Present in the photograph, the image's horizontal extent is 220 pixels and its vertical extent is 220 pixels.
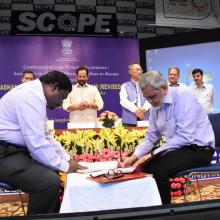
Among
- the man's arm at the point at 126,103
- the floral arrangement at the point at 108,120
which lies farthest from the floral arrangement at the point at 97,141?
the man's arm at the point at 126,103

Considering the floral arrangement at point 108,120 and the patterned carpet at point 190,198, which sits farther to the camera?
the floral arrangement at point 108,120

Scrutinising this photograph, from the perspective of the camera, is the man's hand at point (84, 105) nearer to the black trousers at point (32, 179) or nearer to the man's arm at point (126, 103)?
the man's arm at point (126, 103)

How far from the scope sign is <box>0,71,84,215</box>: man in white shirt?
4928mm

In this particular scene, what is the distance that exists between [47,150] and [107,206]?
499mm

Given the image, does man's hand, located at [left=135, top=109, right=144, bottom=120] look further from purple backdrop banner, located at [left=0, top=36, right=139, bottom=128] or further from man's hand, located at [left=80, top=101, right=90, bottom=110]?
purple backdrop banner, located at [left=0, top=36, right=139, bottom=128]

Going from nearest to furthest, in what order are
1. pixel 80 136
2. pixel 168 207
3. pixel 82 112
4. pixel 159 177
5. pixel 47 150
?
pixel 168 207 → pixel 47 150 → pixel 159 177 → pixel 80 136 → pixel 82 112

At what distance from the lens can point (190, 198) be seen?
3785 millimetres

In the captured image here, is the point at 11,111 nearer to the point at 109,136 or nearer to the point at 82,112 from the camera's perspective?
the point at 109,136

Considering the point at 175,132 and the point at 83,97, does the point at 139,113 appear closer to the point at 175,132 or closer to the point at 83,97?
the point at 83,97

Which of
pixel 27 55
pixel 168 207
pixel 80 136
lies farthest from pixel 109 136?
pixel 27 55

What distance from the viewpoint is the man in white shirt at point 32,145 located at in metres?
2.06

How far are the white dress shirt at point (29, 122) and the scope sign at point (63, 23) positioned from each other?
4922 millimetres

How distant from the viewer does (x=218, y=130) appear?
9.85 ft

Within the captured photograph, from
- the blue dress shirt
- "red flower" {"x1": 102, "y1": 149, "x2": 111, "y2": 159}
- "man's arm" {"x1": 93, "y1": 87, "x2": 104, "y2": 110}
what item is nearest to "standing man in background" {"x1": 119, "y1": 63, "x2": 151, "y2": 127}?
"man's arm" {"x1": 93, "y1": 87, "x2": 104, "y2": 110}
